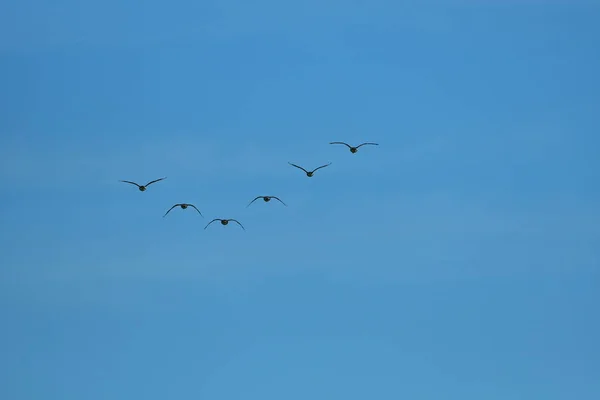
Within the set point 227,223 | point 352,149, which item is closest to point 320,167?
point 352,149

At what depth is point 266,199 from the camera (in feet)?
476

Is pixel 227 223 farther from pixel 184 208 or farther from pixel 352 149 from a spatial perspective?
pixel 352 149

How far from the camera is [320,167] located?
13712 centimetres

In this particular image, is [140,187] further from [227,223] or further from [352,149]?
[352,149]

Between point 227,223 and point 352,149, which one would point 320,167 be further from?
point 227,223

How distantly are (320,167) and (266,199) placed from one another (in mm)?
10268

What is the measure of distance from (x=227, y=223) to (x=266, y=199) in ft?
16.7

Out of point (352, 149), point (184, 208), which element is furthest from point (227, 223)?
point (352, 149)

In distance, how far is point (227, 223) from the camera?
14350 cm

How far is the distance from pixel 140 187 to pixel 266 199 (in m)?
13.6

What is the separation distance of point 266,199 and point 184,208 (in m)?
8.89

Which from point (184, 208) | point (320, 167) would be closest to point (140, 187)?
point (184, 208)

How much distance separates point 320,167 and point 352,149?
4412 mm

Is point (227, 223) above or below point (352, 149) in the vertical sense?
below
